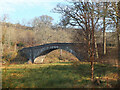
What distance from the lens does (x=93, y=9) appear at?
23.3 feet

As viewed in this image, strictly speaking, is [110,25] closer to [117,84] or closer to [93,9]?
[93,9]

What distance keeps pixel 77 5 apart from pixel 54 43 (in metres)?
14.9

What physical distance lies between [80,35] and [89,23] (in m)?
1.31

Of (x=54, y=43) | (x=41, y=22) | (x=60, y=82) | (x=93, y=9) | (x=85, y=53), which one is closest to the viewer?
(x=60, y=82)

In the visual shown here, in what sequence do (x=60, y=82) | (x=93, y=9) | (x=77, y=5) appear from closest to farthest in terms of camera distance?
(x=60, y=82) → (x=93, y=9) → (x=77, y=5)

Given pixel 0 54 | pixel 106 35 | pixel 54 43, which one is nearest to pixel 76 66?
pixel 106 35

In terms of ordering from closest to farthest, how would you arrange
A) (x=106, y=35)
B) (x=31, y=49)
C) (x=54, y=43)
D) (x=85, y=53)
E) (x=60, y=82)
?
(x=60, y=82) → (x=85, y=53) → (x=106, y=35) → (x=54, y=43) → (x=31, y=49)

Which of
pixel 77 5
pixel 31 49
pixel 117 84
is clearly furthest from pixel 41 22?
pixel 31 49

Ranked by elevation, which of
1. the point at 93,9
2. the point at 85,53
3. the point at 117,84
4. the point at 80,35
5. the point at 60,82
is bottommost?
the point at 117,84

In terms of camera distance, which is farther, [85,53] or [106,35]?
[106,35]

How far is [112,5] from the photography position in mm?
8609

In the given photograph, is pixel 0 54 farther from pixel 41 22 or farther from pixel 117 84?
pixel 41 22

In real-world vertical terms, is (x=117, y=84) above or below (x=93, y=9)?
below

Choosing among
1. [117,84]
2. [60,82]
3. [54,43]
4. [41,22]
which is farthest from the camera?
[54,43]
